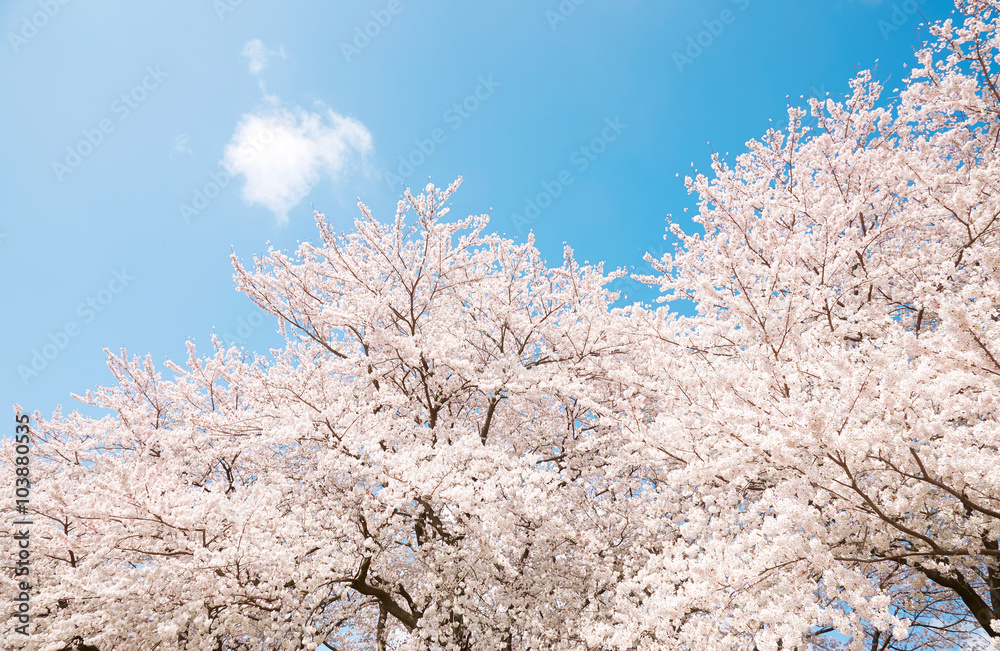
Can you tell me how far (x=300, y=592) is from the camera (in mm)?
5691

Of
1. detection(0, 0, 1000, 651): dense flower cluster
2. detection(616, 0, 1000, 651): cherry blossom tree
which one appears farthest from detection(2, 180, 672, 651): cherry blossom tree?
detection(616, 0, 1000, 651): cherry blossom tree

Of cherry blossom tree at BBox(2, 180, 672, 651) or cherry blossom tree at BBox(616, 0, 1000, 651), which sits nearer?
cherry blossom tree at BBox(616, 0, 1000, 651)

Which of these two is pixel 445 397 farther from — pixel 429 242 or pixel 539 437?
pixel 429 242

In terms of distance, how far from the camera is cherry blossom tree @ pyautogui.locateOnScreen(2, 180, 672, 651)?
5.63 meters

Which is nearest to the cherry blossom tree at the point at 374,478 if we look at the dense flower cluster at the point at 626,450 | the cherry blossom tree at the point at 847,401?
the dense flower cluster at the point at 626,450

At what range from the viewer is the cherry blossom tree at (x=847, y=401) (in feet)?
11.0

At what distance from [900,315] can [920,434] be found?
463 cm

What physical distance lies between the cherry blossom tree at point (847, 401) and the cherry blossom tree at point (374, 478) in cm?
139

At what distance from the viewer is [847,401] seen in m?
3.42

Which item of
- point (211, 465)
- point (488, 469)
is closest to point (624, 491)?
point (488, 469)

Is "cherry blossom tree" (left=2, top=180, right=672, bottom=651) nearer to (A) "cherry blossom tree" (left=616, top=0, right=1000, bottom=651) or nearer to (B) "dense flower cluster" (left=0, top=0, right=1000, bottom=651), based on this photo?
(B) "dense flower cluster" (left=0, top=0, right=1000, bottom=651)

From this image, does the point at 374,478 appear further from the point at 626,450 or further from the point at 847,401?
the point at 847,401

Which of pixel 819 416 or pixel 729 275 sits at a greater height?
pixel 729 275

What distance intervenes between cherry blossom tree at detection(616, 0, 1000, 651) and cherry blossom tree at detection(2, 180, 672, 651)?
139 cm
